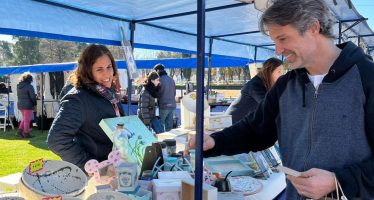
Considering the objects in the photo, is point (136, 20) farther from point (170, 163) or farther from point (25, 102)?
point (25, 102)

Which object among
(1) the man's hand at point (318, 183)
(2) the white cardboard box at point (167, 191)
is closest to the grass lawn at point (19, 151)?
(2) the white cardboard box at point (167, 191)

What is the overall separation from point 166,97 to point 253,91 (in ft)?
12.1

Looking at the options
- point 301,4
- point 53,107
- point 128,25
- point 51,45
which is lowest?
point 53,107

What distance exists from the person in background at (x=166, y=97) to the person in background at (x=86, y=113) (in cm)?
428

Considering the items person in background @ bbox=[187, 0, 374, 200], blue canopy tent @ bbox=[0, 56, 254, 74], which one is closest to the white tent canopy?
person in background @ bbox=[187, 0, 374, 200]

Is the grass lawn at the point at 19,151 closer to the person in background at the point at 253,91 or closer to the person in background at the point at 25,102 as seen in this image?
the person in background at the point at 25,102

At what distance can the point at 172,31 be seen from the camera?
466 cm

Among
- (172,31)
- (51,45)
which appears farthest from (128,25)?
(51,45)

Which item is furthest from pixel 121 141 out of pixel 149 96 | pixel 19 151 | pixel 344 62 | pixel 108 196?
pixel 19 151

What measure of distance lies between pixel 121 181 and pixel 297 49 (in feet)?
2.75

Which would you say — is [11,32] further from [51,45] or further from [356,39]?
[51,45]

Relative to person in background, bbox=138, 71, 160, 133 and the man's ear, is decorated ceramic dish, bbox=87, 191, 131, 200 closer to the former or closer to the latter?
the man's ear

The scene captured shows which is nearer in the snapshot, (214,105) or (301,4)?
(301,4)

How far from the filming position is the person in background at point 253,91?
2.98m
